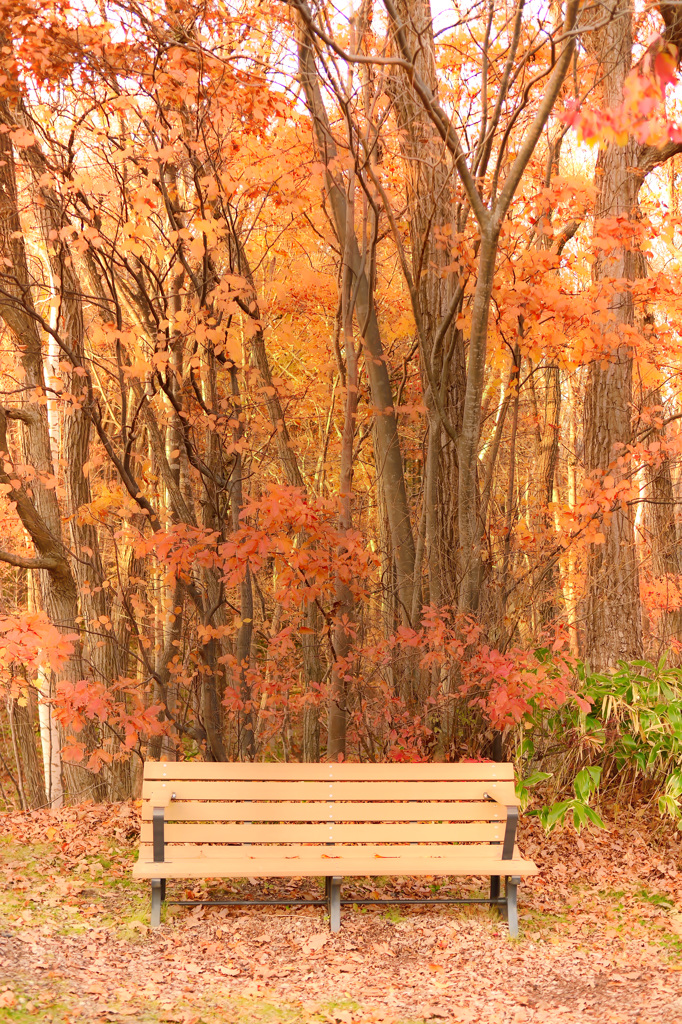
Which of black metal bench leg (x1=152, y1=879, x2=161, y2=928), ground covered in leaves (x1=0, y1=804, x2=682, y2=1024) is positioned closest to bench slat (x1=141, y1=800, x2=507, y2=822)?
black metal bench leg (x1=152, y1=879, x2=161, y2=928)

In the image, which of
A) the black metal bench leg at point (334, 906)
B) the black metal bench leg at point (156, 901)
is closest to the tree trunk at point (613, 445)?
the black metal bench leg at point (334, 906)

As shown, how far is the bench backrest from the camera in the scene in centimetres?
429

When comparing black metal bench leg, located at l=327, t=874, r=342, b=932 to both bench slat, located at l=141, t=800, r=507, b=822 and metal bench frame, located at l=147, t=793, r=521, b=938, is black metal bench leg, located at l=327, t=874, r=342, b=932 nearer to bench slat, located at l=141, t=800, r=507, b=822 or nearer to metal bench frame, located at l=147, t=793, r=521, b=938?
metal bench frame, located at l=147, t=793, r=521, b=938

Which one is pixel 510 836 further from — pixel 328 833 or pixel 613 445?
pixel 613 445

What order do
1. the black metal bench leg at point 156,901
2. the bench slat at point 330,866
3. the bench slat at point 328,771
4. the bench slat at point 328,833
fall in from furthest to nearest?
1. the bench slat at point 328,771
2. the bench slat at point 328,833
3. the black metal bench leg at point 156,901
4. the bench slat at point 330,866

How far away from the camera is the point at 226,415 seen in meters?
5.53

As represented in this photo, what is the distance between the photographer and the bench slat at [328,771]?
436 cm

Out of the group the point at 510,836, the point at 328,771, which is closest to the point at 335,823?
the point at 328,771

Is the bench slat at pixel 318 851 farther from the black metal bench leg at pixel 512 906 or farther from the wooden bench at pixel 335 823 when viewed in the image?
the black metal bench leg at pixel 512 906

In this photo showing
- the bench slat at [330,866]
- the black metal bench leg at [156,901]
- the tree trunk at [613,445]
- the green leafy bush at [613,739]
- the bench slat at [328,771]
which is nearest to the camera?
the bench slat at [330,866]

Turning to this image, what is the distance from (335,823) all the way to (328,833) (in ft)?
0.25

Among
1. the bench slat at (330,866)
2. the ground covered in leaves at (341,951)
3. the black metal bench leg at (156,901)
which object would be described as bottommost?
the ground covered in leaves at (341,951)

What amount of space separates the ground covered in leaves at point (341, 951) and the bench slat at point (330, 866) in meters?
0.31

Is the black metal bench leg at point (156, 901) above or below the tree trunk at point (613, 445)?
below
